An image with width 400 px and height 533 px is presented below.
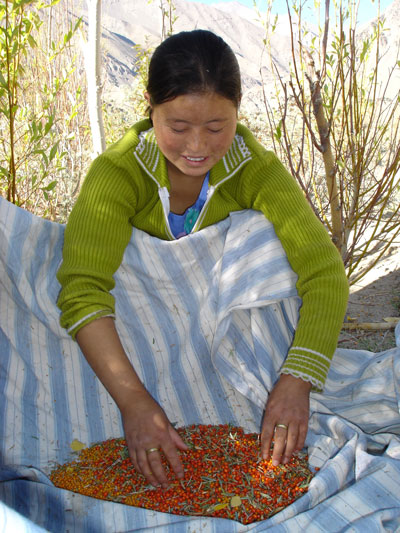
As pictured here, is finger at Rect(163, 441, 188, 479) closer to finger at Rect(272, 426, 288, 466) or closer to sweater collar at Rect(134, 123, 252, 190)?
finger at Rect(272, 426, 288, 466)

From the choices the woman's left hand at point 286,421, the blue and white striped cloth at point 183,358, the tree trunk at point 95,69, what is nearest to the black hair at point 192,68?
the blue and white striped cloth at point 183,358

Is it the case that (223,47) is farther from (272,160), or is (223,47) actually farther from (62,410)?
(62,410)

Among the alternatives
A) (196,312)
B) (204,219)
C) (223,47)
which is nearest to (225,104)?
(223,47)

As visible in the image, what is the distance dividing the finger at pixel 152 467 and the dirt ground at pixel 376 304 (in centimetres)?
142

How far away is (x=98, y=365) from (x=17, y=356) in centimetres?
34

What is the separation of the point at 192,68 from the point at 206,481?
1.16 metres

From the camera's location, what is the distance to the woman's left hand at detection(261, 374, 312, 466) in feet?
4.77

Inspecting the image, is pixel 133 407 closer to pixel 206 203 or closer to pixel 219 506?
pixel 219 506

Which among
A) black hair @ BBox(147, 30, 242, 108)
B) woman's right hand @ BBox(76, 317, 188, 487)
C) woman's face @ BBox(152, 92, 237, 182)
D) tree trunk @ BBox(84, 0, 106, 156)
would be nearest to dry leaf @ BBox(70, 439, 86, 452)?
woman's right hand @ BBox(76, 317, 188, 487)

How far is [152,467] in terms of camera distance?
136cm

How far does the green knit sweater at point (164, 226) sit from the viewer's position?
5.14 feet

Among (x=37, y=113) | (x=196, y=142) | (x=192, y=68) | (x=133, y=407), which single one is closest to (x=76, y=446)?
(x=133, y=407)

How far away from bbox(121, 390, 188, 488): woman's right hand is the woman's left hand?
0.84 ft

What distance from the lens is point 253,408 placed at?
5.84 feet
